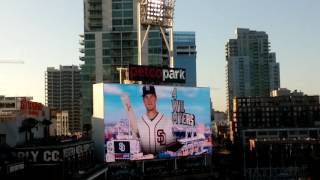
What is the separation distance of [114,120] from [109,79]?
175 ft

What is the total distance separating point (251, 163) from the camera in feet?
539

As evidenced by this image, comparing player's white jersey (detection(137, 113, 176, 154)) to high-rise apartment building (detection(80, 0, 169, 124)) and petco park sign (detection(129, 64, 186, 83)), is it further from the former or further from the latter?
high-rise apartment building (detection(80, 0, 169, 124))

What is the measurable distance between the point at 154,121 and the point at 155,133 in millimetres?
2134

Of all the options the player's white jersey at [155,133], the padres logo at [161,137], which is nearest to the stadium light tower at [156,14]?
the player's white jersey at [155,133]

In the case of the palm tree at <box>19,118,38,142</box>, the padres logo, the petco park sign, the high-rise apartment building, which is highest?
the high-rise apartment building

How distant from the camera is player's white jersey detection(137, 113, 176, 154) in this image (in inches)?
3947

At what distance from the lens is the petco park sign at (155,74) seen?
102125mm

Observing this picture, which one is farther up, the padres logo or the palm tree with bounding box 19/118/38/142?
the palm tree with bounding box 19/118/38/142

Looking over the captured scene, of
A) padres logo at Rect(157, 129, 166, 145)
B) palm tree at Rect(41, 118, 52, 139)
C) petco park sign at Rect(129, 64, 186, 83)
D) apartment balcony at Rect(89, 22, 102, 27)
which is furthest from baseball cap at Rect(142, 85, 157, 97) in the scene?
apartment balcony at Rect(89, 22, 102, 27)

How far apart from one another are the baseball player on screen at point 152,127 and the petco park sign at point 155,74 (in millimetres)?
2279

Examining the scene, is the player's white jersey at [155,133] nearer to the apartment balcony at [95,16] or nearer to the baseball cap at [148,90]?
the baseball cap at [148,90]

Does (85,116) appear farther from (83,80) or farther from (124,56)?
(124,56)

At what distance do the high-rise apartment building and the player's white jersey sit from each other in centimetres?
4620

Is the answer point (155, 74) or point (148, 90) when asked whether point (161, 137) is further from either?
point (155, 74)
